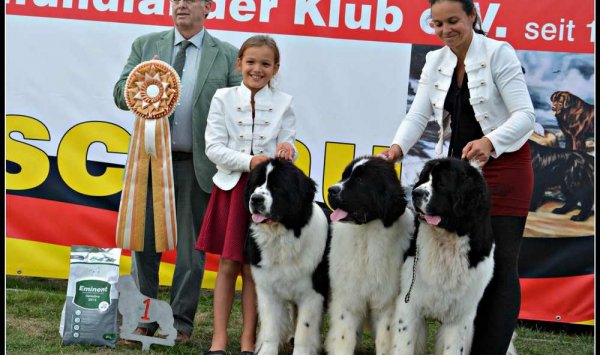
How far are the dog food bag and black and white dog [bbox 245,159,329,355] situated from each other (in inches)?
36.9

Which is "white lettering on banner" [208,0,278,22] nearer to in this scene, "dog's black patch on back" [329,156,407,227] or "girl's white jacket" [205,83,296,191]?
"girl's white jacket" [205,83,296,191]

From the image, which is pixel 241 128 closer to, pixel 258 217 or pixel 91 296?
pixel 258 217

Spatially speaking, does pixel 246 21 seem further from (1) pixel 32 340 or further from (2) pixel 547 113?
(1) pixel 32 340

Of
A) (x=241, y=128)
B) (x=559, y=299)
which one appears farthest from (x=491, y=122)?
(x=559, y=299)

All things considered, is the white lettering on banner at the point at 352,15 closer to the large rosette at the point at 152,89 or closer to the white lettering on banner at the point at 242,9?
the white lettering on banner at the point at 242,9

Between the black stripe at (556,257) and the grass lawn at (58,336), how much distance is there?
491 mm

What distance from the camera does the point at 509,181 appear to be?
4.90 meters

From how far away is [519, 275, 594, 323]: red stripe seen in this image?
22.6 ft

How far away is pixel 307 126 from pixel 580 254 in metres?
2.38

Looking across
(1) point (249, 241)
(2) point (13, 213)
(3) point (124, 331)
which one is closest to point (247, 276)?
(1) point (249, 241)

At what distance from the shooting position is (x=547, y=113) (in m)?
6.78

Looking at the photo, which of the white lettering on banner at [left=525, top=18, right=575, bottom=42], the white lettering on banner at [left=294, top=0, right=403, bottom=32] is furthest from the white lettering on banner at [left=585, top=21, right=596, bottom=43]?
the white lettering on banner at [left=294, top=0, right=403, bottom=32]

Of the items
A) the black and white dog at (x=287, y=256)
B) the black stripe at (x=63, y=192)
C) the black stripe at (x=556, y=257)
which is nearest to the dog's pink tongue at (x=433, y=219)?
the black and white dog at (x=287, y=256)

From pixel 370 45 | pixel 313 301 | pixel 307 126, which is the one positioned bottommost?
pixel 313 301
